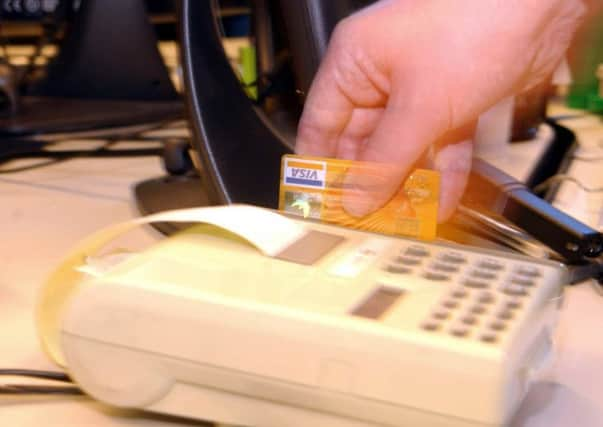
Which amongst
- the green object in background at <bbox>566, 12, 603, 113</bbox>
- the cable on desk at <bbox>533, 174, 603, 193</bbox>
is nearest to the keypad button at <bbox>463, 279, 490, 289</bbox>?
the green object in background at <bbox>566, 12, 603, 113</bbox>

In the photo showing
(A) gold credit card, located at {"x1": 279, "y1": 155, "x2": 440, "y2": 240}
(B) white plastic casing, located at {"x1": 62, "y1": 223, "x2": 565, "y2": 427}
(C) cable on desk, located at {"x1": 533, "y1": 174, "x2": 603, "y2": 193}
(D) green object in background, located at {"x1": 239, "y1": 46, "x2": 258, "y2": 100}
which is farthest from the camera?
(D) green object in background, located at {"x1": 239, "y1": 46, "x2": 258, "y2": 100}

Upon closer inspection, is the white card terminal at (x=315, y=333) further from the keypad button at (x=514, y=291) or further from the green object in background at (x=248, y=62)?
the green object in background at (x=248, y=62)

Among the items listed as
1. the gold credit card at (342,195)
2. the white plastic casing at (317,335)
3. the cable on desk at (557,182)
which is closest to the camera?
the white plastic casing at (317,335)

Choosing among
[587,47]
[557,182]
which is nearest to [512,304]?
[587,47]

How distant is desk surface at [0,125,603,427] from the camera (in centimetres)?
33

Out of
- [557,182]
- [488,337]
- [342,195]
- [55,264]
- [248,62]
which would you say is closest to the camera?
[488,337]

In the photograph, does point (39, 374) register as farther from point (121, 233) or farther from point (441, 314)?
point (441, 314)

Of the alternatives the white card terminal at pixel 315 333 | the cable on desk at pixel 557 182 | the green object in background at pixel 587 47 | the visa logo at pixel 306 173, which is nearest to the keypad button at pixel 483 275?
the white card terminal at pixel 315 333

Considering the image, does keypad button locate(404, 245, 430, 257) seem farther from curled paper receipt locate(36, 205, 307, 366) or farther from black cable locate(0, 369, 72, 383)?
black cable locate(0, 369, 72, 383)

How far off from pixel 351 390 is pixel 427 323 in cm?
4

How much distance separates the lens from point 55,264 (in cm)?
50

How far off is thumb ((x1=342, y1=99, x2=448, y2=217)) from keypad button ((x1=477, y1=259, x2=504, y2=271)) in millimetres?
81

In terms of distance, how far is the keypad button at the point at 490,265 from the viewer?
12.9 inches

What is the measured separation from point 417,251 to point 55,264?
27 centimetres
